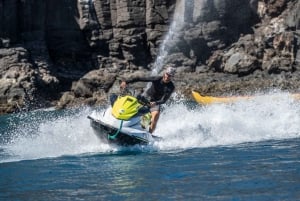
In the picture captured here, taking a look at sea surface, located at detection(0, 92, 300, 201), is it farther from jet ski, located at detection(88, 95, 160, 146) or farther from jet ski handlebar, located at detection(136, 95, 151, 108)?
jet ski handlebar, located at detection(136, 95, 151, 108)

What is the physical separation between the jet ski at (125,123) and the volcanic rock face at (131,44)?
3495 centimetres

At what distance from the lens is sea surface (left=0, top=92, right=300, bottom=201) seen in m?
7.26

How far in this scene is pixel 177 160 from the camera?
31.7 feet

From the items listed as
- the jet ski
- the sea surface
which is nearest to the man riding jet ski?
the jet ski

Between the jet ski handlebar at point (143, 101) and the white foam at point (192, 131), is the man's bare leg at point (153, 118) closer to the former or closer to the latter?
the jet ski handlebar at point (143, 101)

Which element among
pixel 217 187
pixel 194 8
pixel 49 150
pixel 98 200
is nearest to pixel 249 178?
pixel 217 187

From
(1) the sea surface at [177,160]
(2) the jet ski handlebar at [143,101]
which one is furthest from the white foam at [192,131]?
(2) the jet ski handlebar at [143,101]

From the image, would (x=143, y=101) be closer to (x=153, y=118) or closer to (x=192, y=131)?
(x=153, y=118)

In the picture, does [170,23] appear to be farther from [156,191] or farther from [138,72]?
[156,191]

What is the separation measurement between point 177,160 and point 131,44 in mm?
47816

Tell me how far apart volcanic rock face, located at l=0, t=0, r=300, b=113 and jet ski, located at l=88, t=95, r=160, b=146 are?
115ft

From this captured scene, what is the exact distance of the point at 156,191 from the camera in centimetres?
727

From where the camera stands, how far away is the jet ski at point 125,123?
1105 centimetres

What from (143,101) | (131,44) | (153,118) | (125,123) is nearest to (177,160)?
(125,123)
